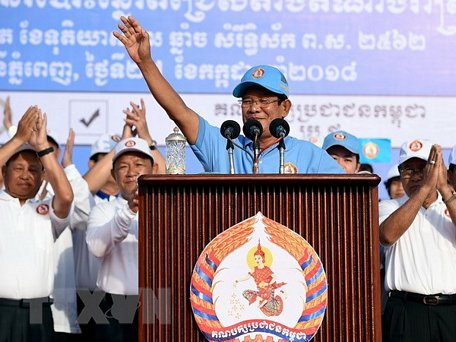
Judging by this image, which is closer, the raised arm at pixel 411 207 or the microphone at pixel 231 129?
the microphone at pixel 231 129

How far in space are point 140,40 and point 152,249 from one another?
32.2 inches

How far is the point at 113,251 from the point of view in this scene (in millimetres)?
4559

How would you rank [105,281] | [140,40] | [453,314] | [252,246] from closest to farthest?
[252,246] < [140,40] < [453,314] < [105,281]

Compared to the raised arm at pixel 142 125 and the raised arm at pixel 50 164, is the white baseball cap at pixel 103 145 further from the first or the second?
the raised arm at pixel 50 164

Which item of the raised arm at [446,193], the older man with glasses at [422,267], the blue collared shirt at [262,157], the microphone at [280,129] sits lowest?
the older man with glasses at [422,267]

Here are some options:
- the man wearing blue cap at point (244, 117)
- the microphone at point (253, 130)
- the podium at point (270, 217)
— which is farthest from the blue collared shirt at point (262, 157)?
the podium at point (270, 217)

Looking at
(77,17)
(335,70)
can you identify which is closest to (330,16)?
(335,70)

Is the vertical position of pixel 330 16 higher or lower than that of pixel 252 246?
higher

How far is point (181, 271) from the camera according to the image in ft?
8.27

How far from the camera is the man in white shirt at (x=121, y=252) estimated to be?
4473mm

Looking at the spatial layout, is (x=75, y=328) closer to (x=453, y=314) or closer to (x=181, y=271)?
(x=453, y=314)

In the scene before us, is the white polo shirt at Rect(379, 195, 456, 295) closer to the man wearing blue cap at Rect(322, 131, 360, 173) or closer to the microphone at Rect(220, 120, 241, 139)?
the man wearing blue cap at Rect(322, 131, 360, 173)

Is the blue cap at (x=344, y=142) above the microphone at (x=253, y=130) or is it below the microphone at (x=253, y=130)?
above

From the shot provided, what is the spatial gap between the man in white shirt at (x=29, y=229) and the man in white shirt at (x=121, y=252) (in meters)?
0.22
